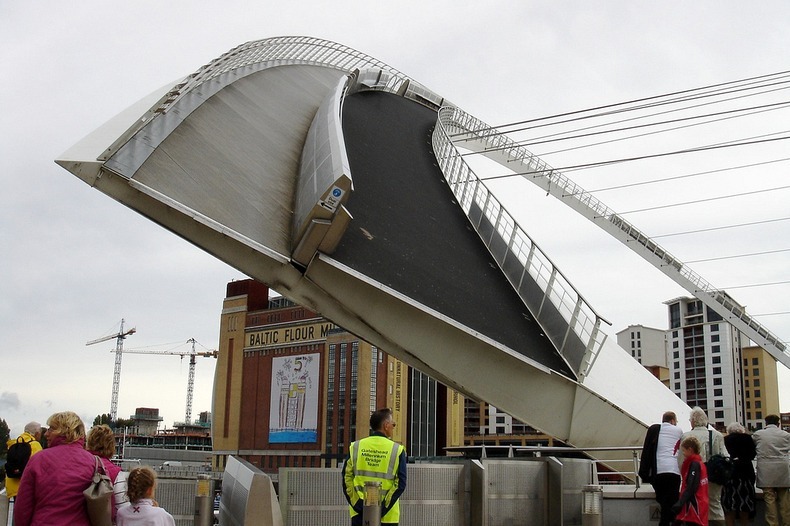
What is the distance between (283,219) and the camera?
1580 cm

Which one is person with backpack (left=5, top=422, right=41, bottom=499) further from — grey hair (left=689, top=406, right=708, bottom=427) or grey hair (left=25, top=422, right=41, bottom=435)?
grey hair (left=689, top=406, right=708, bottom=427)

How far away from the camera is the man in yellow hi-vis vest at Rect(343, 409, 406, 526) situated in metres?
7.27

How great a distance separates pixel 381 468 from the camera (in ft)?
23.9

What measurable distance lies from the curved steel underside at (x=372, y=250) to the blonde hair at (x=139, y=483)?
8149mm

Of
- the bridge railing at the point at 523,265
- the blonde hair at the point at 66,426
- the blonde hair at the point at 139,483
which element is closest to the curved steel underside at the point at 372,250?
the bridge railing at the point at 523,265

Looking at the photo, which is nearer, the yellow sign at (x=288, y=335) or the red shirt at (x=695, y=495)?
the red shirt at (x=695, y=495)

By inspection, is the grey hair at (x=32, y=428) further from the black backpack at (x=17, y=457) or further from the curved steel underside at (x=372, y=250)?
the curved steel underside at (x=372, y=250)

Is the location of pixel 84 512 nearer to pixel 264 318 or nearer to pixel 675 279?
pixel 675 279

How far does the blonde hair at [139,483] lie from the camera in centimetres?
576

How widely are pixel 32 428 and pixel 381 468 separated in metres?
5.20

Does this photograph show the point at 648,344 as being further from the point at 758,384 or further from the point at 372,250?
the point at 372,250

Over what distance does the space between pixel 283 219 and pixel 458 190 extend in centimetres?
651

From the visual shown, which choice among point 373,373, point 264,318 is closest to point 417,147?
point 373,373

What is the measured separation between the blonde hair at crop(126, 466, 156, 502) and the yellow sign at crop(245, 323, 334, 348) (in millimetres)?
81428
